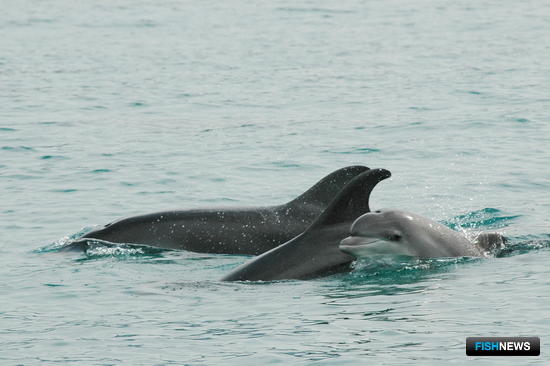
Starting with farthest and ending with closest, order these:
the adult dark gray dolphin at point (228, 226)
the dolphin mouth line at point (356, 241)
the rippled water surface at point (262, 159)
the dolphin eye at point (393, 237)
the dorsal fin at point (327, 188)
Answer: the adult dark gray dolphin at point (228, 226), the dorsal fin at point (327, 188), the dolphin eye at point (393, 237), the dolphin mouth line at point (356, 241), the rippled water surface at point (262, 159)

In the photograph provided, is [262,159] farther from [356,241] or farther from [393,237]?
[356,241]

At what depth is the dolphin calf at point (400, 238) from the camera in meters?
13.0

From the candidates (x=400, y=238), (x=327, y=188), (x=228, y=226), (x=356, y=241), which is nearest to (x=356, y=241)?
(x=356, y=241)

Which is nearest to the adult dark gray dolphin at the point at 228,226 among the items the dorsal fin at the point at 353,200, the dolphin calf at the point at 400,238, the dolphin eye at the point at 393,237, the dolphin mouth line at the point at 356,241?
the dorsal fin at the point at 353,200

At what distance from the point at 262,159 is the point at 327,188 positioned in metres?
7.75

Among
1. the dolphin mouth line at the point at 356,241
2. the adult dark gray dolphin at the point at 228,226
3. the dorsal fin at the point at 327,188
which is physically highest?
the dorsal fin at the point at 327,188

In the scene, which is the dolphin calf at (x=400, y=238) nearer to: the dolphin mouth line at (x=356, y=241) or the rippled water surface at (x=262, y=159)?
the dolphin mouth line at (x=356, y=241)

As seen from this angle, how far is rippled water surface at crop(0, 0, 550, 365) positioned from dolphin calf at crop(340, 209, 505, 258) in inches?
6.3

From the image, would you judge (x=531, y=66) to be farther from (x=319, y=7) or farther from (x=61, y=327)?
(x=61, y=327)

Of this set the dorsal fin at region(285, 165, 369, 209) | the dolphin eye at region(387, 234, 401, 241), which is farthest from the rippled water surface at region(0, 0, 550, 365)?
the dorsal fin at region(285, 165, 369, 209)

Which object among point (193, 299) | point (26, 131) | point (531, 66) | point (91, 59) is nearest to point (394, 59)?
point (531, 66)

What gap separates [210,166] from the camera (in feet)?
72.7

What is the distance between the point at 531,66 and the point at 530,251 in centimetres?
1934

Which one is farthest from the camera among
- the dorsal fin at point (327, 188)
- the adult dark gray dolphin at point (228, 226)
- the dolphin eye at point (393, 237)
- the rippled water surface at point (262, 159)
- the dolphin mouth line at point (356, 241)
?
the adult dark gray dolphin at point (228, 226)
